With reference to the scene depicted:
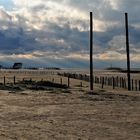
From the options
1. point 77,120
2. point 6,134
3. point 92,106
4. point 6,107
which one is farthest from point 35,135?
point 92,106

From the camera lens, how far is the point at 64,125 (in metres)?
17.4

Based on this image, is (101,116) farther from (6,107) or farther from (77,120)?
(6,107)

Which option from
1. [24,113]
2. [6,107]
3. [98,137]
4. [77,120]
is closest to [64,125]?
[77,120]

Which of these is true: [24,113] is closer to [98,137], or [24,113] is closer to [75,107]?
[75,107]

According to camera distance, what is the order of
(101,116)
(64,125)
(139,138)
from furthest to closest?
(101,116)
(64,125)
(139,138)

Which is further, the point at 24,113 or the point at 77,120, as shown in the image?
the point at 24,113

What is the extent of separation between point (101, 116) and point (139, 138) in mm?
5944

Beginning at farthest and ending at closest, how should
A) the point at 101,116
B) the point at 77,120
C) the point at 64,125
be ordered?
1. the point at 101,116
2. the point at 77,120
3. the point at 64,125

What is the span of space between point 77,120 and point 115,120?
5.08ft

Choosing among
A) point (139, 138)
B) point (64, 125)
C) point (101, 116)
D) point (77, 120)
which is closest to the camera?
point (139, 138)

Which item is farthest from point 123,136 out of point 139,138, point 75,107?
point 75,107

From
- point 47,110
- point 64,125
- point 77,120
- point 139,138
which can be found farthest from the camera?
point 47,110

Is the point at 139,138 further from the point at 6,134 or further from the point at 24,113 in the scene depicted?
the point at 24,113

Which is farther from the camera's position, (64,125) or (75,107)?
(75,107)
